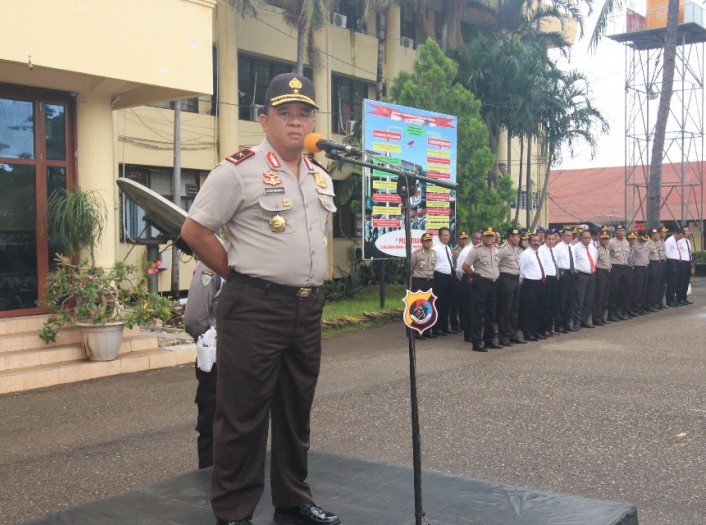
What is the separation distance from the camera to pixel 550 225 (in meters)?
37.2

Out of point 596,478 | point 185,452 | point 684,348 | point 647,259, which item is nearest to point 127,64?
point 185,452

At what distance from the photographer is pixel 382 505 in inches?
145

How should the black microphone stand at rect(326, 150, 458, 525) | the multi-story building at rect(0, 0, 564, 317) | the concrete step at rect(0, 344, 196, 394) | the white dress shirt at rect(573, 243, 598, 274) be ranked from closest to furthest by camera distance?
the black microphone stand at rect(326, 150, 458, 525) → the concrete step at rect(0, 344, 196, 394) → the multi-story building at rect(0, 0, 564, 317) → the white dress shirt at rect(573, 243, 598, 274)

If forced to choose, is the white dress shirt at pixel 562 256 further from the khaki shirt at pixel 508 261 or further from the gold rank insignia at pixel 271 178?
the gold rank insignia at pixel 271 178

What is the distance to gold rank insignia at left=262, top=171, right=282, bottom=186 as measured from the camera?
3.24 meters

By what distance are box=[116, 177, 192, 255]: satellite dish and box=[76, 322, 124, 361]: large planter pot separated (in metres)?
1.35

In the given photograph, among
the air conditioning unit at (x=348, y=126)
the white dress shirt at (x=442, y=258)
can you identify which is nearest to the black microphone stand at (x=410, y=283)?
the white dress shirt at (x=442, y=258)

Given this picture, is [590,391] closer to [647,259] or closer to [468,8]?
[647,259]

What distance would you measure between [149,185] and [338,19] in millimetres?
8391

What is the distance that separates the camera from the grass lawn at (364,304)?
14.5 meters

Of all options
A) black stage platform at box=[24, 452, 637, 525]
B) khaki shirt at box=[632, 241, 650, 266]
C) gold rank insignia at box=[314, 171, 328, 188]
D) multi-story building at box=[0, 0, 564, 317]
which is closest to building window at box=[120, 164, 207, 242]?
multi-story building at box=[0, 0, 564, 317]

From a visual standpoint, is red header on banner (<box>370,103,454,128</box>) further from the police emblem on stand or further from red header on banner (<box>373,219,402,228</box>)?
the police emblem on stand

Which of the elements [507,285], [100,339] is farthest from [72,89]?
[507,285]

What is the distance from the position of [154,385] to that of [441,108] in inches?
Answer: 440
